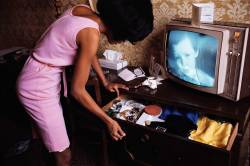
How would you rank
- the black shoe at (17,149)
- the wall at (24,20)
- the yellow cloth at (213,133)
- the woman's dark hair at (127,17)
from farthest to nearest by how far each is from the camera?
the wall at (24,20)
the black shoe at (17,149)
the yellow cloth at (213,133)
the woman's dark hair at (127,17)

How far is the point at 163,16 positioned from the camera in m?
1.74

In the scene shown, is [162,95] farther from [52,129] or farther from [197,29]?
[52,129]

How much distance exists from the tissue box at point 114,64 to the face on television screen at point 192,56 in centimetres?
44

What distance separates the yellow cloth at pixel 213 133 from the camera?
4.15ft

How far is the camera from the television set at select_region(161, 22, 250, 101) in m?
1.23

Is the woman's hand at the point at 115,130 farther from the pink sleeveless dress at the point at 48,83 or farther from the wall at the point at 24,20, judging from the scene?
the wall at the point at 24,20

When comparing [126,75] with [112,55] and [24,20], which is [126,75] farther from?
[24,20]

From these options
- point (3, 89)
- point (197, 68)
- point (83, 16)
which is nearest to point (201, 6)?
point (197, 68)

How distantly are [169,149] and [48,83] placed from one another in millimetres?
704

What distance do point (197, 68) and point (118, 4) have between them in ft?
1.78

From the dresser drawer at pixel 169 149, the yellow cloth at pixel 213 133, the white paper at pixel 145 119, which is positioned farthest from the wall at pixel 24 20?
the yellow cloth at pixel 213 133

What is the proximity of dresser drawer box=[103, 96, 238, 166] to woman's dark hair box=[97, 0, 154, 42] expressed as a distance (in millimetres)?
490

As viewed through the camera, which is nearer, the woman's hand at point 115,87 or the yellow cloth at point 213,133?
the yellow cloth at point 213,133

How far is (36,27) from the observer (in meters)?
2.50
